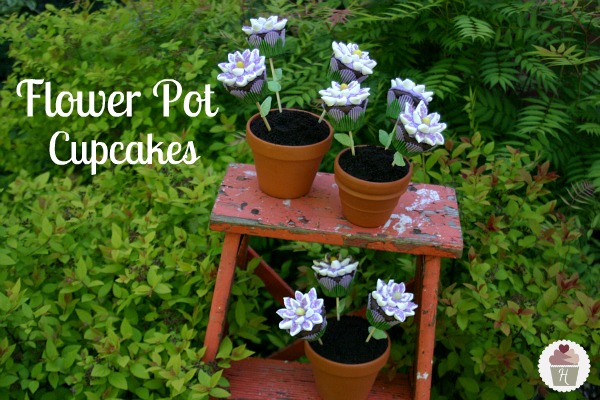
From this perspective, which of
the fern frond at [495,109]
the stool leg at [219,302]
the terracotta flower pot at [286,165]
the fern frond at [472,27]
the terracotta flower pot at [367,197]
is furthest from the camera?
the fern frond at [495,109]

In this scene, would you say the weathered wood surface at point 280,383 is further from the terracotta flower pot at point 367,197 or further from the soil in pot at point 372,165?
the soil in pot at point 372,165

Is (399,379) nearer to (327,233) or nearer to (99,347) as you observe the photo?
(327,233)

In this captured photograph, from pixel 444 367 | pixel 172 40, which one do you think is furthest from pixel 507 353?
pixel 172 40

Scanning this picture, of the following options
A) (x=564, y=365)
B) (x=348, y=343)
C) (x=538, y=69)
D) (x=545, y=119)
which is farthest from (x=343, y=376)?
(x=538, y=69)

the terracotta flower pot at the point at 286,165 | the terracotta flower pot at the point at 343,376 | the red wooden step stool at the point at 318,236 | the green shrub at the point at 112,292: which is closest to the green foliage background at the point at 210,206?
the green shrub at the point at 112,292

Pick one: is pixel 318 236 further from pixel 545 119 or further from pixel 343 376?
pixel 545 119

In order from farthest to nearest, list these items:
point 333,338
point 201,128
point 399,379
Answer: point 201,128 < point 399,379 < point 333,338

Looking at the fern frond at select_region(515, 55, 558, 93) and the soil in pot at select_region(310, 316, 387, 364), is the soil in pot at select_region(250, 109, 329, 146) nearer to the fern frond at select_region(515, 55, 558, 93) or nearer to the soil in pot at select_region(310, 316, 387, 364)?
the soil in pot at select_region(310, 316, 387, 364)

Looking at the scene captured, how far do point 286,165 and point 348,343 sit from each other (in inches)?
22.8

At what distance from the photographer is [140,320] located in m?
2.46

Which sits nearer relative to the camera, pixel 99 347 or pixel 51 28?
pixel 99 347

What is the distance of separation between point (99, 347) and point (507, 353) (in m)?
1.23

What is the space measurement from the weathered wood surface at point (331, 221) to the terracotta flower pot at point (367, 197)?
0.03m

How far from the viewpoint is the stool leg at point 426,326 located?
2.13 metres
